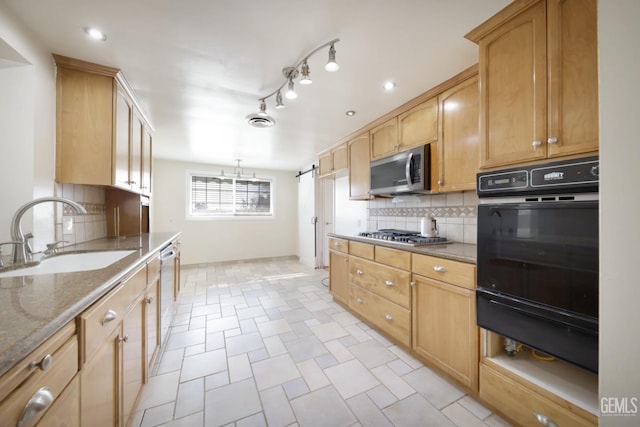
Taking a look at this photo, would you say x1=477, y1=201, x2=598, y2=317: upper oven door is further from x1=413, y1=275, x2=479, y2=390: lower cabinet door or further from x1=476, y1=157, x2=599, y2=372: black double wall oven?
x1=413, y1=275, x2=479, y2=390: lower cabinet door

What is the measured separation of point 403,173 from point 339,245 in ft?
3.71

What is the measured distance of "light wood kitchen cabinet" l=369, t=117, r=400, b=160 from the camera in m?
2.41

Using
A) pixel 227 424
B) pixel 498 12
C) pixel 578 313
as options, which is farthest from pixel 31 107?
pixel 578 313

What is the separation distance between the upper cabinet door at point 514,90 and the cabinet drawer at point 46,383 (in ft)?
6.36

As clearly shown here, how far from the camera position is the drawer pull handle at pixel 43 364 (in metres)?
0.53

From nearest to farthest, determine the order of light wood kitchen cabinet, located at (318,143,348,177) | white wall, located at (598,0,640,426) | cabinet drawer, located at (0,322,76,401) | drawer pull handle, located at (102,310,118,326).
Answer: cabinet drawer, located at (0,322,76,401) → white wall, located at (598,0,640,426) → drawer pull handle, located at (102,310,118,326) → light wood kitchen cabinet, located at (318,143,348,177)

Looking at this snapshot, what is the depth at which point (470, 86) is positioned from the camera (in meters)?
1.73

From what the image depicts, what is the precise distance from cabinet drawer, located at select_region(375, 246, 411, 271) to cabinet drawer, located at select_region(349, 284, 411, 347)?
1.14 ft

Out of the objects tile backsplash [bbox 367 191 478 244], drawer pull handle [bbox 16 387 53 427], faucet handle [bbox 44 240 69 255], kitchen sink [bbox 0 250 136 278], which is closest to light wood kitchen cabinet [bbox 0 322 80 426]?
drawer pull handle [bbox 16 387 53 427]

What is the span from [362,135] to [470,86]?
4.24 feet

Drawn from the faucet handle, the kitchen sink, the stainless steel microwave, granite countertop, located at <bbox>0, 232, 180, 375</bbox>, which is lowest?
the kitchen sink

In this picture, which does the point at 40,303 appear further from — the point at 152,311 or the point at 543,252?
the point at 543,252

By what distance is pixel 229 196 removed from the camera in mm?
5336

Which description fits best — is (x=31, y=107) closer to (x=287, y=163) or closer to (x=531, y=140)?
(x=531, y=140)
